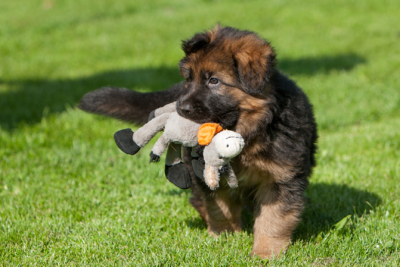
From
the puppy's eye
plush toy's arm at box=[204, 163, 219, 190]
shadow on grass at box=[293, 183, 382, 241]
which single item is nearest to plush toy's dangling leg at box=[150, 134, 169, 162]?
plush toy's arm at box=[204, 163, 219, 190]

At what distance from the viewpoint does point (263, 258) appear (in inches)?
114

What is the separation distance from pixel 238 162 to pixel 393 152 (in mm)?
2685

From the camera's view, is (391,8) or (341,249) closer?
(341,249)

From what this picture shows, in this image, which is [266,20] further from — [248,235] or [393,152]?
[248,235]

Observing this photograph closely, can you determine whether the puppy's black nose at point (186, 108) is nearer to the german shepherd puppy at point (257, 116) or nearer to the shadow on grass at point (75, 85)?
the german shepherd puppy at point (257, 116)

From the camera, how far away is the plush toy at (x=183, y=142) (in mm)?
2441

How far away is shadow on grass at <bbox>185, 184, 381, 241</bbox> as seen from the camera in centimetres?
339

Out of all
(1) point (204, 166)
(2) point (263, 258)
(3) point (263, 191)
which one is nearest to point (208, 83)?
(1) point (204, 166)

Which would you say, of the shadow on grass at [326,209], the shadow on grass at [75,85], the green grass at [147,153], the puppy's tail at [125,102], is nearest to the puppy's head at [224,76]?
the puppy's tail at [125,102]

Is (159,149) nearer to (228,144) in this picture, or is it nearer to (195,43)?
(228,144)

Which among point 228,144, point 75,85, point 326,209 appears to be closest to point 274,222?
point 228,144

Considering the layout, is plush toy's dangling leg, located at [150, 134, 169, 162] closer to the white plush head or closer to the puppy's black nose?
the puppy's black nose

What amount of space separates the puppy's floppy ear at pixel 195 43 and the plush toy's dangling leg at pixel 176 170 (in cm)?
64

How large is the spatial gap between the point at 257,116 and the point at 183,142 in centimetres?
51
